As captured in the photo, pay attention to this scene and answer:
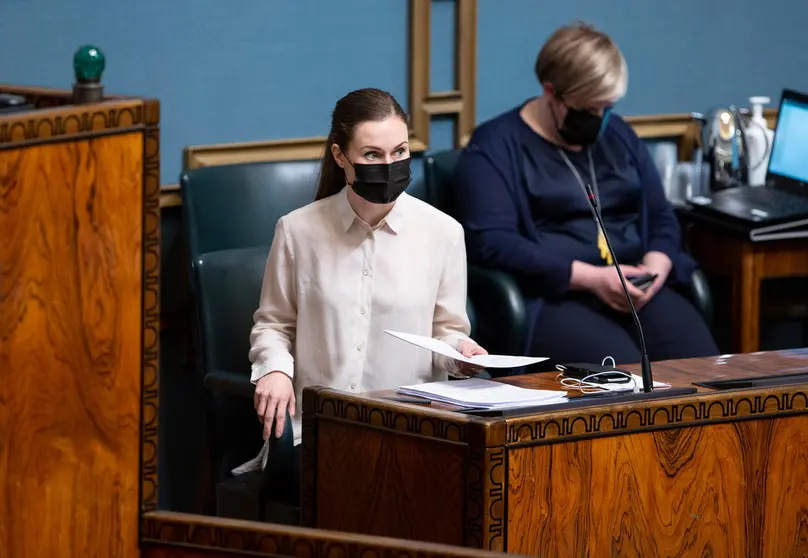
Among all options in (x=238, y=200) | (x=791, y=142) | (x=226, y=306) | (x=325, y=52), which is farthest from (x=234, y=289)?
(x=791, y=142)

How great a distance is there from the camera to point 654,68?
4.09m

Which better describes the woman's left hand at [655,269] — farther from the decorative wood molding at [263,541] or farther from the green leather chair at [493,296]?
the decorative wood molding at [263,541]

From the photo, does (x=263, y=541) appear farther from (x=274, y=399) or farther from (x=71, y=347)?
(x=274, y=399)

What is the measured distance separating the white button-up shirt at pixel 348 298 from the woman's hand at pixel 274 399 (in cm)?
16

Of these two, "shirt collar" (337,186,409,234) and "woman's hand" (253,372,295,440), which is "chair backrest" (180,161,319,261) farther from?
"woman's hand" (253,372,295,440)

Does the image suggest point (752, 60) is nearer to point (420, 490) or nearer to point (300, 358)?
point (300, 358)

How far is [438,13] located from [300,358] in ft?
4.71

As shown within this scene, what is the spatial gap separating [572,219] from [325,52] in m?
0.81

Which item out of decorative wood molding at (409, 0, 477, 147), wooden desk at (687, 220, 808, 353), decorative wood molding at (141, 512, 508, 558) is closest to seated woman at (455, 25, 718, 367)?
wooden desk at (687, 220, 808, 353)

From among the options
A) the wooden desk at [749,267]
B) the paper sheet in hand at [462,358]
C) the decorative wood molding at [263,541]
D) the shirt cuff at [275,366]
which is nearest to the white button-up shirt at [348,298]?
the shirt cuff at [275,366]

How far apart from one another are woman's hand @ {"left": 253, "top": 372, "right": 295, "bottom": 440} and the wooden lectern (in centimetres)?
89

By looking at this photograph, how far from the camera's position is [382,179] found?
250 cm

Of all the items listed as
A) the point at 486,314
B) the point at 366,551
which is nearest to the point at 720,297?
the point at 486,314

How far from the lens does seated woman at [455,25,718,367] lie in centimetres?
321
